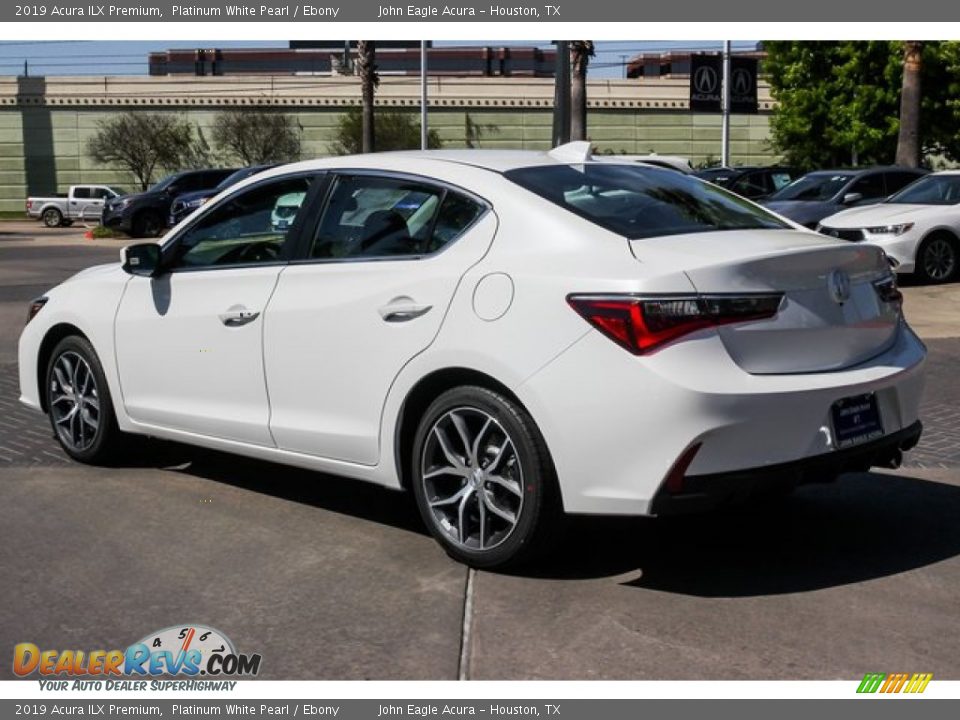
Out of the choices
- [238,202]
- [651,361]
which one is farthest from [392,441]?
[238,202]

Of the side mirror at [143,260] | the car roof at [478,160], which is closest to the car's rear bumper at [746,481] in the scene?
the car roof at [478,160]

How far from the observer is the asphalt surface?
14.0 ft

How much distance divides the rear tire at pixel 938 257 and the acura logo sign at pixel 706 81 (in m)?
20.6

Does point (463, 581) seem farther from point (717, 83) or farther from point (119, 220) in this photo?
point (717, 83)

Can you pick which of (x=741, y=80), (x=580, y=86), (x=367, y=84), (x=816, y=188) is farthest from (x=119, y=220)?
(x=816, y=188)

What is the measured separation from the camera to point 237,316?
5945mm

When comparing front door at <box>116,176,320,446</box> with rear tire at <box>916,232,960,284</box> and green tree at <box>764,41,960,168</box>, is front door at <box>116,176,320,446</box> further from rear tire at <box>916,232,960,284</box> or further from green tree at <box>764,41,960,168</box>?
green tree at <box>764,41,960,168</box>

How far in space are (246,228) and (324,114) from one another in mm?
57444

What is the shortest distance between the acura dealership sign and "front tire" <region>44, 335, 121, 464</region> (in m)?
30.8

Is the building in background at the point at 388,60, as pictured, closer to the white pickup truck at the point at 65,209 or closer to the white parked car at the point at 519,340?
the white pickup truck at the point at 65,209

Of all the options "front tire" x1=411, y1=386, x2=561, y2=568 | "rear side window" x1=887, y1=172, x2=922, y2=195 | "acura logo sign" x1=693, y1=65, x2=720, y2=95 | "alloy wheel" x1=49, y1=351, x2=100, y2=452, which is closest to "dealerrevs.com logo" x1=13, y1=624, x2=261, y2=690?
"front tire" x1=411, y1=386, x2=561, y2=568

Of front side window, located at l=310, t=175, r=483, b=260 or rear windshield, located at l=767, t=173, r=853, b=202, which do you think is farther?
rear windshield, located at l=767, t=173, r=853, b=202

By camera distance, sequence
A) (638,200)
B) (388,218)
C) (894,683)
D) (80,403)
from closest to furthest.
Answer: (894,683), (638,200), (388,218), (80,403)

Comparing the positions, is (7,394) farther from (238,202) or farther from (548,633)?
(548,633)
